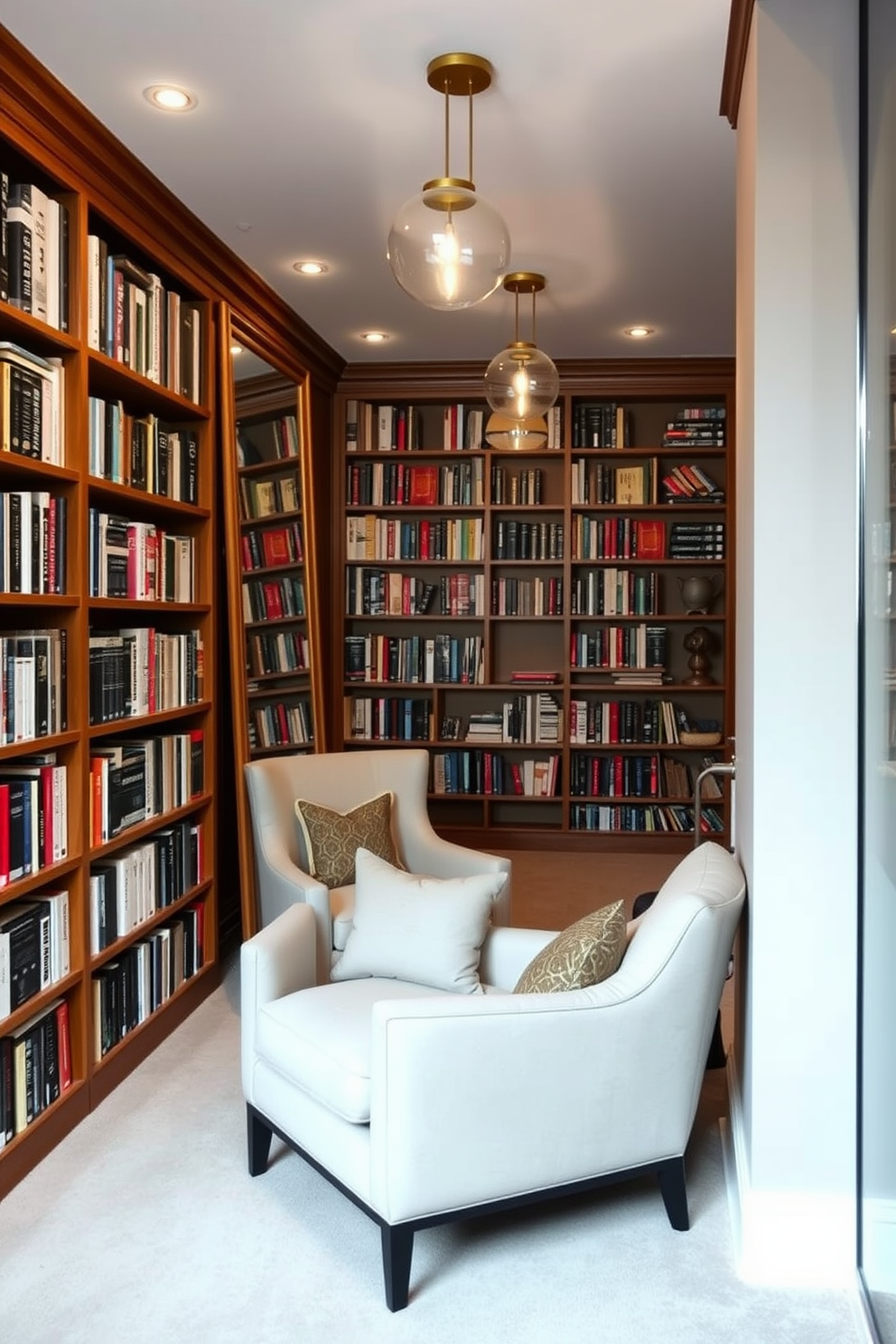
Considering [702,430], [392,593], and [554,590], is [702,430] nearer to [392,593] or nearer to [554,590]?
[554,590]

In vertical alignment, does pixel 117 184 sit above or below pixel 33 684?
above

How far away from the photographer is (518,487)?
6.11 metres

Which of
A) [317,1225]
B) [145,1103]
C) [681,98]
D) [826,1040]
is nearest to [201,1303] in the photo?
[317,1225]

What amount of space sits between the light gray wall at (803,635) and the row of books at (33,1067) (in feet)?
5.43

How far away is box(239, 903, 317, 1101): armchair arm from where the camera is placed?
2.61 meters

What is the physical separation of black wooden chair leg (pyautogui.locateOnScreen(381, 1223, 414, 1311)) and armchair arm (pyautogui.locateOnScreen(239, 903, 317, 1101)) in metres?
0.62

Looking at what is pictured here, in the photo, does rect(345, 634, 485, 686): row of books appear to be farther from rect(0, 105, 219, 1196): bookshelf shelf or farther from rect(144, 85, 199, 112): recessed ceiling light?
rect(144, 85, 199, 112): recessed ceiling light

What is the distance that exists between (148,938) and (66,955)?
592 millimetres

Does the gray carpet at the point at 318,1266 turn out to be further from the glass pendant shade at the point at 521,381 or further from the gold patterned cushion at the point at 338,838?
the glass pendant shade at the point at 521,381

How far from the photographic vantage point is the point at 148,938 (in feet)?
11.4

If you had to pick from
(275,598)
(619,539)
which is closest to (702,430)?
(619,539)

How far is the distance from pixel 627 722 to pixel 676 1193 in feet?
12.7

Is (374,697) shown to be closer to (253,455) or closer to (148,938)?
(253,455)

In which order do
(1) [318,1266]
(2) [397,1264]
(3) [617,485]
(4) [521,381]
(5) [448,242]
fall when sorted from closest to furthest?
(2) [397,1264], (1) [318,1266], (5) [448,242], (4) [521,381], (3) [617,485]
